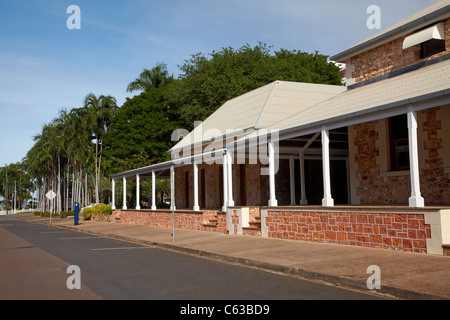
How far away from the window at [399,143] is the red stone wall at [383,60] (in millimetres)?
2251

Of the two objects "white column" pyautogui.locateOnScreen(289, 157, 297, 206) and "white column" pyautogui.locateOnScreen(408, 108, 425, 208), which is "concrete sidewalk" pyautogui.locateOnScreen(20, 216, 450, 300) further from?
"white column" pyautogui.locateOnScreen(289, 157, 297, 206)

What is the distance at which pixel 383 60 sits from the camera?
54.2 ft

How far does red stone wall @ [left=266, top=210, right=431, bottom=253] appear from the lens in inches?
421

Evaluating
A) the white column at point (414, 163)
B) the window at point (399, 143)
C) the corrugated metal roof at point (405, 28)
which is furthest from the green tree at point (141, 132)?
the white column at point (414, 163)

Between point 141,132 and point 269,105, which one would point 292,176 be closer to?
point 269,105

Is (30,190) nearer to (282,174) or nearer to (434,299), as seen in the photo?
(282,174)

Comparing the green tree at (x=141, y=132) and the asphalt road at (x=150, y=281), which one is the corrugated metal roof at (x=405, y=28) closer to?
the asphalt road at (x=150, y=281)

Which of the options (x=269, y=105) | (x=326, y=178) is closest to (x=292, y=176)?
(x=269, y=105)

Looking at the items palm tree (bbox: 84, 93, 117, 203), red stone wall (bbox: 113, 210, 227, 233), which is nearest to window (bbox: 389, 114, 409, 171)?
red stone wall (bbox: 113, 210, 227, 233)

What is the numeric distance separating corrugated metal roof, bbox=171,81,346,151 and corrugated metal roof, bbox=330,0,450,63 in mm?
4265

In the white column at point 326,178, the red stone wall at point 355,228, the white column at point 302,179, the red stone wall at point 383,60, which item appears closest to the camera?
the red stone wall at point 355,228

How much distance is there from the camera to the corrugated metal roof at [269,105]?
2134 centimetres

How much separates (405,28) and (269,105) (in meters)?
7.92
